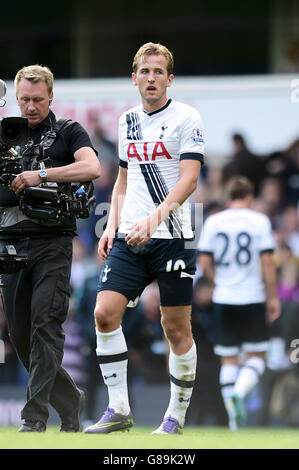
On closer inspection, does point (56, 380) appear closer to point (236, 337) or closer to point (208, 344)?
point (236, 337)

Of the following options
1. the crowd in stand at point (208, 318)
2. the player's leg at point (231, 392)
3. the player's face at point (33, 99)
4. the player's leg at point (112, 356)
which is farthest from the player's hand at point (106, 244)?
the crowd in stand at point (208, 318)

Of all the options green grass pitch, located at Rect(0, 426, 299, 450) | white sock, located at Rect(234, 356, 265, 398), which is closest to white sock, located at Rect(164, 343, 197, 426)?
green grass pitch, located at Rect(0, 426, 299, 450)

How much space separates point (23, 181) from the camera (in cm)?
659

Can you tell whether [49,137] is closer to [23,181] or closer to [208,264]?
[23,181]

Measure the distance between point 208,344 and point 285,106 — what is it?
264cm

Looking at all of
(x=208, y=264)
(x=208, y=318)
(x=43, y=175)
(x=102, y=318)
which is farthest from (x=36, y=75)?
(x=208, y=318)

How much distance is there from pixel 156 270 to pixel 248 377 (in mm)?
4008

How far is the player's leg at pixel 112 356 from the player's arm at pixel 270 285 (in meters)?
3.90

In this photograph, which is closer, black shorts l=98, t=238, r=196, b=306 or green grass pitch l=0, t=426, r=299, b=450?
green grass pitch l=0, t=426, r=299, b=450

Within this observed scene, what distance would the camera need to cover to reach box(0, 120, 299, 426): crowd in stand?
1210 cm

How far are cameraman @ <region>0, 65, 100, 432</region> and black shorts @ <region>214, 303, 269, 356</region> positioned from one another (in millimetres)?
4103

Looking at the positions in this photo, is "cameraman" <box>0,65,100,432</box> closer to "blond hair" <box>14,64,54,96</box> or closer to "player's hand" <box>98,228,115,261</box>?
"blond hair" <box>14,64,54,96</box>

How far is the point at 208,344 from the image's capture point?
12.1 m
